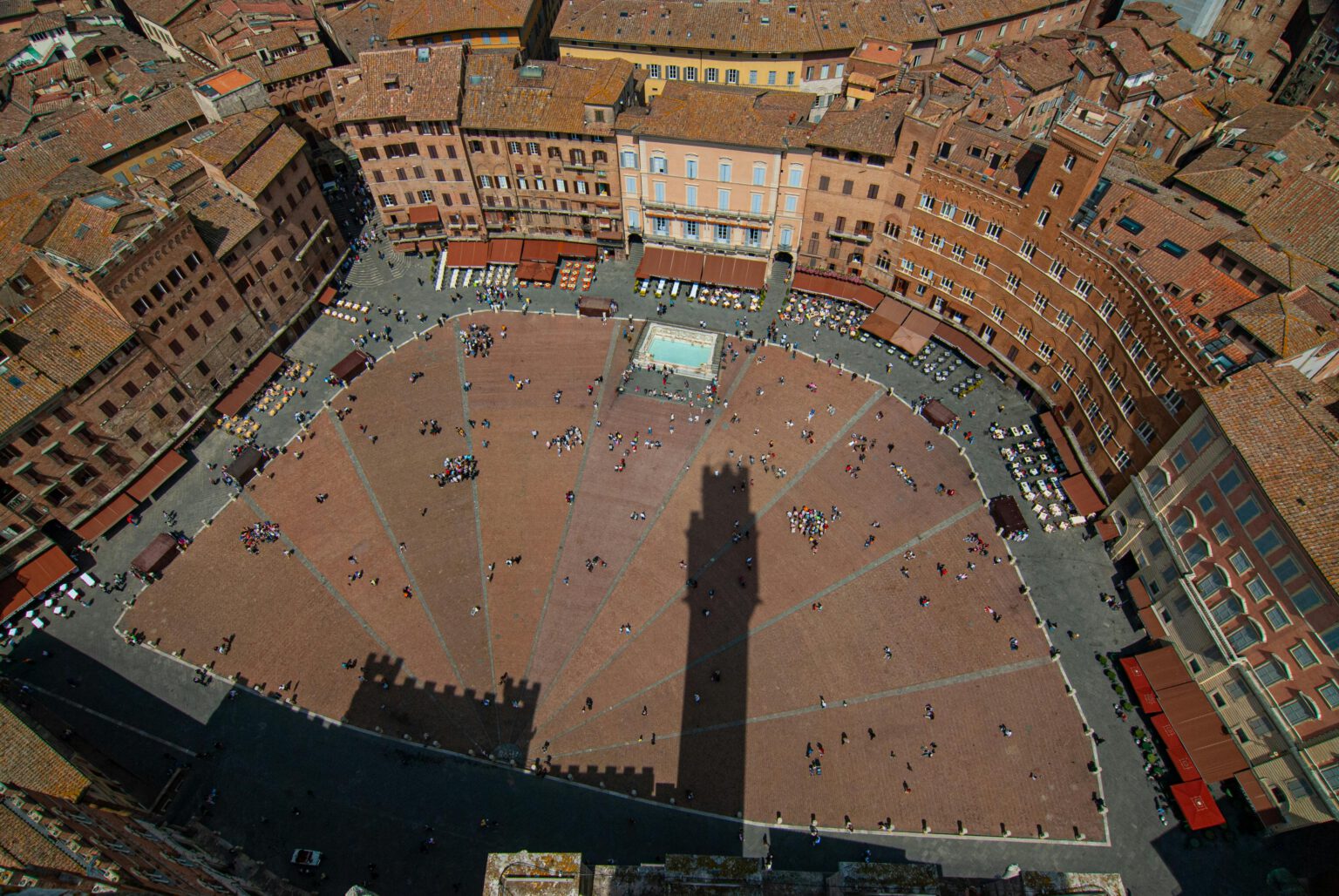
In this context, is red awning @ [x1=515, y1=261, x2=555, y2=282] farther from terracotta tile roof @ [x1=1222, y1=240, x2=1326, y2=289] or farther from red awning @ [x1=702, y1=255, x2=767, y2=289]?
terracotta tile roof @ [x1=1222, y1=240, x2=1326, y2=289]

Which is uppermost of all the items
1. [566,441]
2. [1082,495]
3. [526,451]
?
[566,441]

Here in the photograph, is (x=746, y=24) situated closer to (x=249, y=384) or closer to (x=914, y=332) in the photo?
(x=914, y=332)

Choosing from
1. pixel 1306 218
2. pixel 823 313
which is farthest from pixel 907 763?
pixel 1306 218

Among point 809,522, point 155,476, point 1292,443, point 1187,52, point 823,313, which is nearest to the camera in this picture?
point 1292,443

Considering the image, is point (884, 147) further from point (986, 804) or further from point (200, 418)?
point (200, 418)

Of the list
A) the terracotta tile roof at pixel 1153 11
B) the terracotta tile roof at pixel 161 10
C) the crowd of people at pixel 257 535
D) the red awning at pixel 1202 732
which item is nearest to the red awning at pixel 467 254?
the crowd of people at pixel 257 535

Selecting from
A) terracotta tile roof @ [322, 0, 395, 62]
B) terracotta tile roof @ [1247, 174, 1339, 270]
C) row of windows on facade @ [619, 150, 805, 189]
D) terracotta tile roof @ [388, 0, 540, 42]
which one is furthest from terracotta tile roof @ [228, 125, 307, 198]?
terracotta tile roof @ [1247, 174, 1339, 270]

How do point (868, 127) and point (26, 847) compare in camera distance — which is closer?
point (26, 847)
